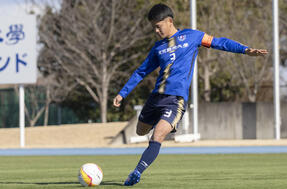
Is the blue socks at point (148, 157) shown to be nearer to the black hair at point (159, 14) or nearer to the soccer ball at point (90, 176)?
the soccer ball at point (90, 176)

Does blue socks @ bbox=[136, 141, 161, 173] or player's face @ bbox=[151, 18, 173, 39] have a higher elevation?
player's face @ bbox=[151, 18, 173, 39]

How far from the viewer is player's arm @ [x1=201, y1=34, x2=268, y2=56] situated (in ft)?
27.2

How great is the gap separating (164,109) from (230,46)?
1118 mm

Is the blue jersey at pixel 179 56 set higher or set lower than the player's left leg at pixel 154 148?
higher

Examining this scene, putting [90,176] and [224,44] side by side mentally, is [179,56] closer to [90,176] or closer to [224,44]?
[224,44]

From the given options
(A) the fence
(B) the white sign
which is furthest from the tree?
(B) the white sign

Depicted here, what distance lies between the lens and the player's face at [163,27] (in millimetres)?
8391

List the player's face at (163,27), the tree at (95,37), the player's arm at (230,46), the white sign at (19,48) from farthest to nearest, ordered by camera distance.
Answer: the tree at (95,37) < the white sign at (19,48) < the player's face at (163,27) < the player's arm at (230,46)

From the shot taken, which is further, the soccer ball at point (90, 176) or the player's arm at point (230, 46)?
the soccer ball at point (90, 176)

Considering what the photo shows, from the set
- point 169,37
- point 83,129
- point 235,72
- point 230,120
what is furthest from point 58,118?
point 169,37

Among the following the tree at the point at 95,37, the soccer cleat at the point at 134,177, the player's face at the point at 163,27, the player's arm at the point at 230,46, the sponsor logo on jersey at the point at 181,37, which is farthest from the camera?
the tree at the point at 95,37

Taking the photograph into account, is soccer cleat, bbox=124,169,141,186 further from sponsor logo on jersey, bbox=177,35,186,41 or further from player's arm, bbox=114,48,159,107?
sponsor logo on jersey, bbox=177,35,186,41

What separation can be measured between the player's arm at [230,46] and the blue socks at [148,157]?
1.42 meters

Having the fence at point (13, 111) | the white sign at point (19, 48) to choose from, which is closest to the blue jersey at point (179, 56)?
the white sign at point (19, 48)
